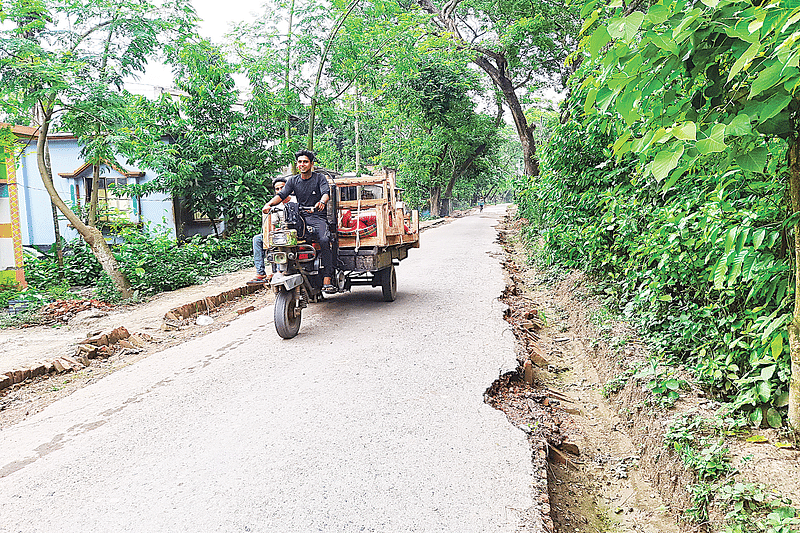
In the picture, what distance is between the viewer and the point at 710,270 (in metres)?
4.11

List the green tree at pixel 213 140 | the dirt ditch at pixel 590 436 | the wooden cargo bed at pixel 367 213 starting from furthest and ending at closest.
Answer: the green tree at pixel 213 140
the wooden cargo bed at pixel 367 213
the dirt ditch at pixel 590 436

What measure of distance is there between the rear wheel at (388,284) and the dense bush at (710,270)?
108 inches

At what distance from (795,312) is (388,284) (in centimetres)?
557

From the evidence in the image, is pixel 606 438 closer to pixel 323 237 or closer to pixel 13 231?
pixel 323 237

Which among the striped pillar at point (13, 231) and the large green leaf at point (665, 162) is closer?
the large green leaf at point (665, 162)

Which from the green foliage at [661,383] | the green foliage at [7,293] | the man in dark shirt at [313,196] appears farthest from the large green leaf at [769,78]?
the green foliage at [7,293]

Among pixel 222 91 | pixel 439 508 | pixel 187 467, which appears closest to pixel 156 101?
pixel 222 91

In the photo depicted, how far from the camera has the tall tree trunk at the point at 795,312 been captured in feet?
9.77

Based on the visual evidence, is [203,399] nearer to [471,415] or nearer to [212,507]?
[212,507]

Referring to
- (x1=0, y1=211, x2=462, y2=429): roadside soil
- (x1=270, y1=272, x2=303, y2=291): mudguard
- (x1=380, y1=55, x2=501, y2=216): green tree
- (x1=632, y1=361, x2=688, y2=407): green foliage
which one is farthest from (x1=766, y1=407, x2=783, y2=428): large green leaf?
(x1=380, y1=55, x2=501, y2=216): green tree

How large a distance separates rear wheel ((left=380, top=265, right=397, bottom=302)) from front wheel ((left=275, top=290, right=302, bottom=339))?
6.27 feet

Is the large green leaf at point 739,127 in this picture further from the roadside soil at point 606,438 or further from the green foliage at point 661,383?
the green foliage at point 661,383

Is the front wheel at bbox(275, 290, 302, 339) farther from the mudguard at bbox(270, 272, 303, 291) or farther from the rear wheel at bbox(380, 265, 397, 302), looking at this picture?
the rear wheel at bbox(380, 265, 397, 302)

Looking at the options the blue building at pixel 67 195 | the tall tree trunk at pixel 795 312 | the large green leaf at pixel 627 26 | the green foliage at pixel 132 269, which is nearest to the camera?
the large green leaf at pixel 627 26
